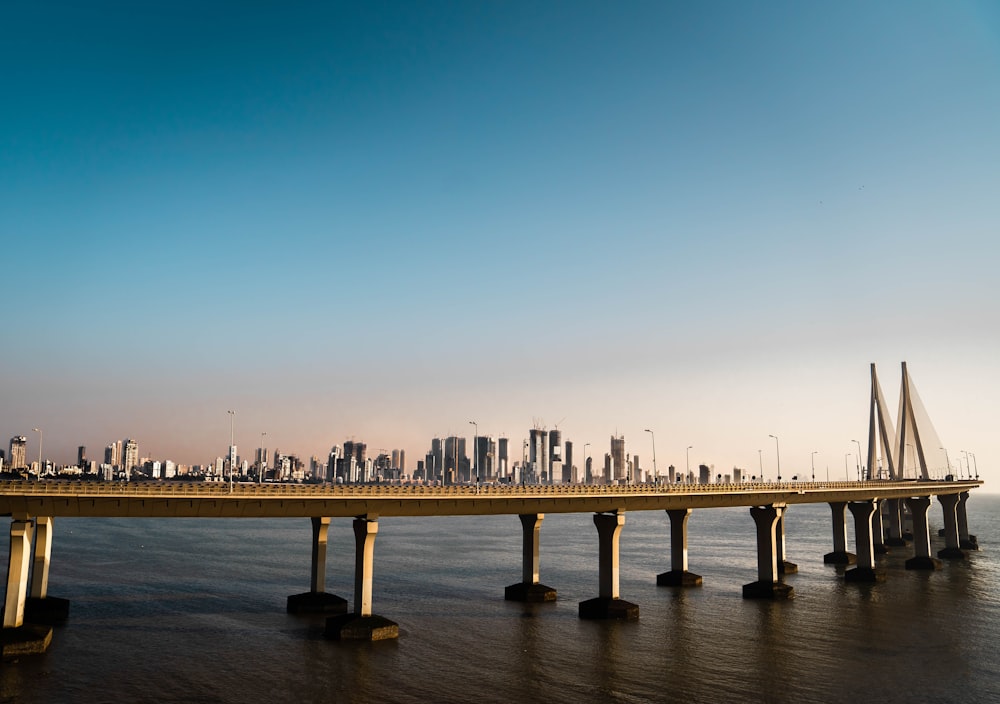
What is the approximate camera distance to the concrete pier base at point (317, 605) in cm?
7000

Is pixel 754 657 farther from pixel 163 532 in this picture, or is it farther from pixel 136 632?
pixel 163 532

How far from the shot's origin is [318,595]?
7094cm

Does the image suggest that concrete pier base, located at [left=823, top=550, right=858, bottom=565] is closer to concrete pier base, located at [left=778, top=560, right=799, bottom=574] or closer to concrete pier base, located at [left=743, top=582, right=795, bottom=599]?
concrete pier base, located at [left=778, top=560, right=799, bottom=574]

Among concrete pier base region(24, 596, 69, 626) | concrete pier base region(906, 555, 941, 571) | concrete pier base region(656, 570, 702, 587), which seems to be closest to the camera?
concrete pier base region(24, 596, 69, 626)

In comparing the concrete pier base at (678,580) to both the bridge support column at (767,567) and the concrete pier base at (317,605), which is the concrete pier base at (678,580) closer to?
the bridge support column at (767,567)

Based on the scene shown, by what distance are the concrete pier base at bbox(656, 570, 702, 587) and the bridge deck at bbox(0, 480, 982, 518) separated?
989 centimetres

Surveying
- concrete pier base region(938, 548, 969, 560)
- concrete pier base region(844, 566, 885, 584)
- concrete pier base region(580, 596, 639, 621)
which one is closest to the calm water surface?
concrete pier base region(580, 596, 639, 621)

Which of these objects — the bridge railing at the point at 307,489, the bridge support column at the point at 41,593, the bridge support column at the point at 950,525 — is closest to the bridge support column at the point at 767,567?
the bridge railing at the point at 307,489

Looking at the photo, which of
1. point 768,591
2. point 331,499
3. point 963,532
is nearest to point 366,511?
point 331,499

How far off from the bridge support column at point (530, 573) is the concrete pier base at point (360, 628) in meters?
21.9

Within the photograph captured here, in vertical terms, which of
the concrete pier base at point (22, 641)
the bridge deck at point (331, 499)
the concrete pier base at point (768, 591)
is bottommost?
the concrete pier base at point (768, 591)

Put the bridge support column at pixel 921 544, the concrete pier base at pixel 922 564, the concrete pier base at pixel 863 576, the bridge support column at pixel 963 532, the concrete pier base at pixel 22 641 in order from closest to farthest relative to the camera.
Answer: the concrete pier base at pixel 22 641 → the concrete pier base at pixel 863 576 → the concrete pier base at pixel 922 564 → the bridge support column at pixel 921 544 → the bridge support column at pixel 963 532

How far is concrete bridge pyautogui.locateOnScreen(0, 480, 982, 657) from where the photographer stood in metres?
52.3

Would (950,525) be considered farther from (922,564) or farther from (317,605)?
(317,605)
